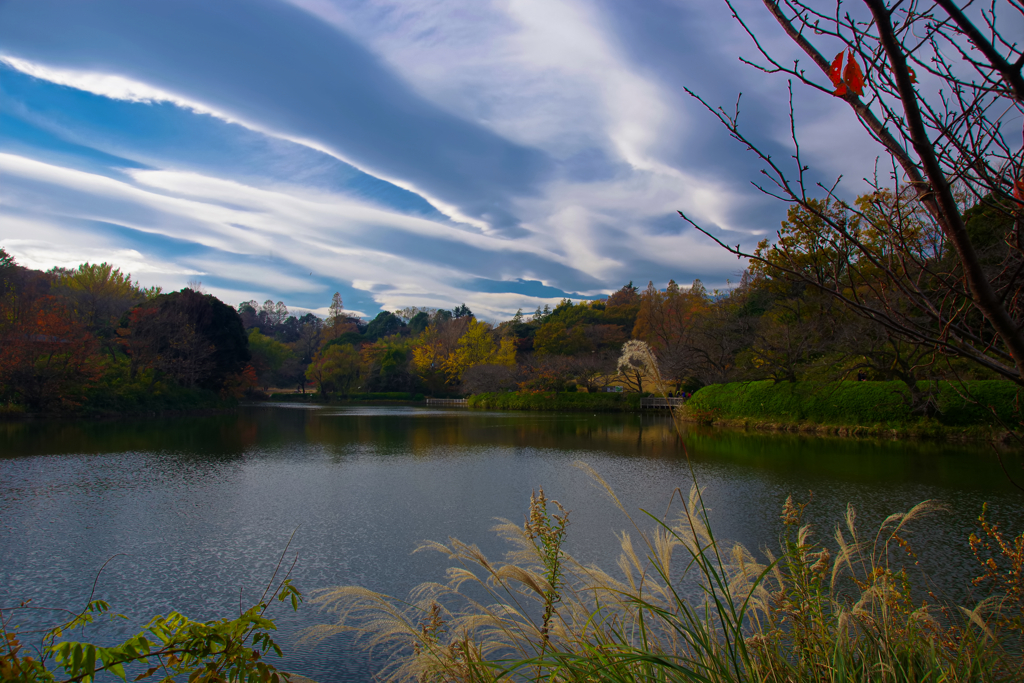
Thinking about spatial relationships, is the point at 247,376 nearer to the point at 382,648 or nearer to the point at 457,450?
the point at 457,450

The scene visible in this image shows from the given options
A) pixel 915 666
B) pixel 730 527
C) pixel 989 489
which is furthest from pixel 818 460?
pixel 915 666

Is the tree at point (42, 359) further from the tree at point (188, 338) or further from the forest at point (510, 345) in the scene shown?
the tree at point (188, 338)

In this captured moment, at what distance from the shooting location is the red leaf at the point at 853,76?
134cm

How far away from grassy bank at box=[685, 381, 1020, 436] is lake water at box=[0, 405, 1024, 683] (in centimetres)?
147

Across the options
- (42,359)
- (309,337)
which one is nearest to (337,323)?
(309,337)

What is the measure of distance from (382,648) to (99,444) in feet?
45.2

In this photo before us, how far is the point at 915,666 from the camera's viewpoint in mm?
2148

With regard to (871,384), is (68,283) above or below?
above

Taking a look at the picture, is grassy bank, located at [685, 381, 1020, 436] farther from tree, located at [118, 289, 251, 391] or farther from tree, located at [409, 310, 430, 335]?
tree, located at [409, 310, 430, 335]

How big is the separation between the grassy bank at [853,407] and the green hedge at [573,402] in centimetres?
934

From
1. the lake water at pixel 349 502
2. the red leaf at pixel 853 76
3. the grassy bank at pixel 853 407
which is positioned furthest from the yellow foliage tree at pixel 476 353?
the red leaf at pixel 853 76

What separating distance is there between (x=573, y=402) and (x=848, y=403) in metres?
17.5

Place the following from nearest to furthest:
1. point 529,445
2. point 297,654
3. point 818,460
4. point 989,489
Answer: point 297,654 < point 989,489 < point 818,460 < point 529,445

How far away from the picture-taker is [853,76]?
1342mm
